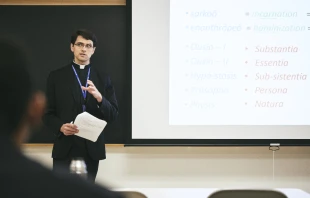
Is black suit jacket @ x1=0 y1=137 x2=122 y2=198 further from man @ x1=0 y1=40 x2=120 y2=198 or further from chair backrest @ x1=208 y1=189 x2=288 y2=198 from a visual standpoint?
chair backrest @ x1=208 y1=189 x2=288 y2=198

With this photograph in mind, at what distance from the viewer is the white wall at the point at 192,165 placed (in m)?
4.41

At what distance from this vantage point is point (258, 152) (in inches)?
174

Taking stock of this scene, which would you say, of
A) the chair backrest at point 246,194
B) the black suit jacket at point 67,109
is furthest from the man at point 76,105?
the chair backrest at point 246,194

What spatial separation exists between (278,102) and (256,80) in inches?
12.3

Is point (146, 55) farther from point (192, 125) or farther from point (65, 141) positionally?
point (65, 141)

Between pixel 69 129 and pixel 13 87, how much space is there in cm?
324

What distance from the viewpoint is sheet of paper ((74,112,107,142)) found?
395 cm

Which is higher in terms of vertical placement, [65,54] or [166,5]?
[166,5]

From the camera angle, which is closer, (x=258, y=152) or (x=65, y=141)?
(x=65, y=141)

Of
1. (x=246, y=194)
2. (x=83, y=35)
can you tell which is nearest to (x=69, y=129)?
(x=83, y=35)

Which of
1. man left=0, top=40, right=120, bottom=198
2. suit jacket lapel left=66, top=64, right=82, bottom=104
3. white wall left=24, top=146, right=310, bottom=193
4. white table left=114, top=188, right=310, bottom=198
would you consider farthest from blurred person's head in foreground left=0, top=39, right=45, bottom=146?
white wall left=24, top=146, right=310, bottom=193

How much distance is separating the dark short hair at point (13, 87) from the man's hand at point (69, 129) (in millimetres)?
3213


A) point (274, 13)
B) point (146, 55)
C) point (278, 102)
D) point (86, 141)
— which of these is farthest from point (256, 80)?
point (86, 141)

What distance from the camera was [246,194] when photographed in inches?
98.3
